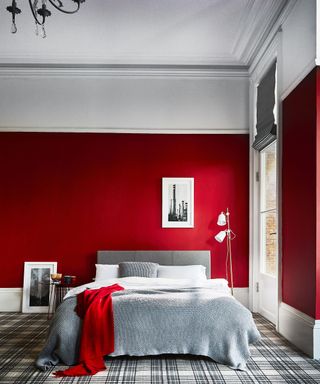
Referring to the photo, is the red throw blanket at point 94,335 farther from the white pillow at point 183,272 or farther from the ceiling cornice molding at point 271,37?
the ceiling cornice molding at point 271,37

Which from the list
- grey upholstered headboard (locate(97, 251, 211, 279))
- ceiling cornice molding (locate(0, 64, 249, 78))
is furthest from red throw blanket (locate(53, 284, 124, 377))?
ceiling cornice molding (locate(0, 64, 249, 78))

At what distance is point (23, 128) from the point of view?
6953 mm

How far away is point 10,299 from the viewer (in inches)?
268

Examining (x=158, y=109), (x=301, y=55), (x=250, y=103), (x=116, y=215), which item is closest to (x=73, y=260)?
(x=116, y=215)

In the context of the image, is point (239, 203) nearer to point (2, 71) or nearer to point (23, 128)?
point (23, 128)

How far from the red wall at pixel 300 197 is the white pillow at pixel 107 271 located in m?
2.35

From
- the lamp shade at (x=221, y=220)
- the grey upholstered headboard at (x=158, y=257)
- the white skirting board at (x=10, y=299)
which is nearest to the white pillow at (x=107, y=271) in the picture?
the grey upholstered headboard at (x=158, y=257)

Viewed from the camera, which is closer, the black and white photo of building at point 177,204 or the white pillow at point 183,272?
the white pillow at point 183,272

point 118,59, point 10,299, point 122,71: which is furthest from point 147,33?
point 10,299

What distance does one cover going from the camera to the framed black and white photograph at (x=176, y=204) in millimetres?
6906

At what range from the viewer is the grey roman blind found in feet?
19.4

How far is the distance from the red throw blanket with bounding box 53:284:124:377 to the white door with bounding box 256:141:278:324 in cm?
254

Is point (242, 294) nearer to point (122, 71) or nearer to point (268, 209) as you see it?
point (268, 209)

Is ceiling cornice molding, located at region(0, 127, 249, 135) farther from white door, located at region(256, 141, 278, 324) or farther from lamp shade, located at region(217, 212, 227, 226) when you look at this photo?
lamp shade, located at region(217, 212, 227, 226)
